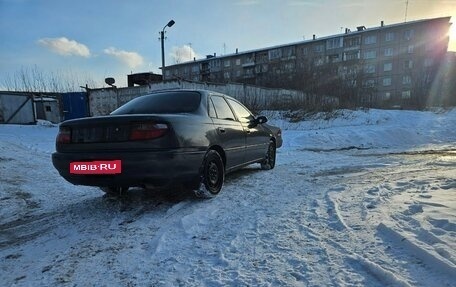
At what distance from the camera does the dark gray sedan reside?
3949 mm

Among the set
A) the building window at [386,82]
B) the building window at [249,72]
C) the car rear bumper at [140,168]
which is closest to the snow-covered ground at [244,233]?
the car rear bumper at [140,168]

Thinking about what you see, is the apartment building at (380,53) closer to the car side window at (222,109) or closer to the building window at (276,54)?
the building window at (276,54)

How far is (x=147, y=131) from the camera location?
3986 millimetres

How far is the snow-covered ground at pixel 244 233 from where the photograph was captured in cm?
256

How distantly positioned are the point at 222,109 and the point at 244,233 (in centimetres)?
259

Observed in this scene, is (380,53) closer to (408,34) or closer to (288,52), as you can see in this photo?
(408,34)

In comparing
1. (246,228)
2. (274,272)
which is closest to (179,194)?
(246,228)

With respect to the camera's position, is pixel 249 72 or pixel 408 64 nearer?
pixel 408 64

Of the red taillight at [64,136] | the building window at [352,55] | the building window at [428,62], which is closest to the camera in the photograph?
the red taillight at [64,136]

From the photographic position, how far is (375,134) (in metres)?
14.6

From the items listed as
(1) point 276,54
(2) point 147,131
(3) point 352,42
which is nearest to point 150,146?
(2) point 147,131

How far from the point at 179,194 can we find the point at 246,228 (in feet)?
5.68

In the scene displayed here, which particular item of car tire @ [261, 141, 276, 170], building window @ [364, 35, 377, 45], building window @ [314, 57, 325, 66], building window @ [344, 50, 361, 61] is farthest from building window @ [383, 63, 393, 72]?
car tire @ [261, 141, 276, 170]

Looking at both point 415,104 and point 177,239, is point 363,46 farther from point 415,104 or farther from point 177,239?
point 177,239
